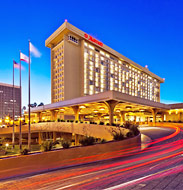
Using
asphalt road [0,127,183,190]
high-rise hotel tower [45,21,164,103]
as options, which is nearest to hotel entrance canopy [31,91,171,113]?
asphalt road [0,127,183,190]

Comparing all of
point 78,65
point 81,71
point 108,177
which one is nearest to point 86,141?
point 108,177

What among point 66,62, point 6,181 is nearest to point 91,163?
point 6,181

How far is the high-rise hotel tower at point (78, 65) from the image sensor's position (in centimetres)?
6850

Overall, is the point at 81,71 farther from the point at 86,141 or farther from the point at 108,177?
the point at 108,177

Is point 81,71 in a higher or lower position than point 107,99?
higher

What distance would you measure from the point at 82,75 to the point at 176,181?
2654 inches

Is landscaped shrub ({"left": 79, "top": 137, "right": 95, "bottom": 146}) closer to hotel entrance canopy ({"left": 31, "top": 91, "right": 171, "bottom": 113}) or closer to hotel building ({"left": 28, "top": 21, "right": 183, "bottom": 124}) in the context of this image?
hotel entrance canopy ({"left": 31, "top": 91, "right": 171, "bottom": 113})

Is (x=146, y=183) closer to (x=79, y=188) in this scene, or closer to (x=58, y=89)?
(x=79, y=188)

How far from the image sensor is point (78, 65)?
7338 centimetres

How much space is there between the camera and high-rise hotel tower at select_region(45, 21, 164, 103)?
68500mm

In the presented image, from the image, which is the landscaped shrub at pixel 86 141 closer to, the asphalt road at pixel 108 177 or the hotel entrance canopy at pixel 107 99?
the asphalt road at pixel 108 177

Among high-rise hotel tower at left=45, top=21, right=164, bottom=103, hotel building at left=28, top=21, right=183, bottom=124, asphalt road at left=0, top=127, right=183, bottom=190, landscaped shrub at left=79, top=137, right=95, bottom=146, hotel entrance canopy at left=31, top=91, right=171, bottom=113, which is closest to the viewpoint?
asphalt road at left=0, top=127, right=183, bottom=190

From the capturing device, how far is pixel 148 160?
10.9m

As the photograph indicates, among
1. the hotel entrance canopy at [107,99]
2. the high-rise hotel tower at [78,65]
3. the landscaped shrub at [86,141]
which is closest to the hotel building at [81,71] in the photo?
the high-rise hotel tower at [78,65]
